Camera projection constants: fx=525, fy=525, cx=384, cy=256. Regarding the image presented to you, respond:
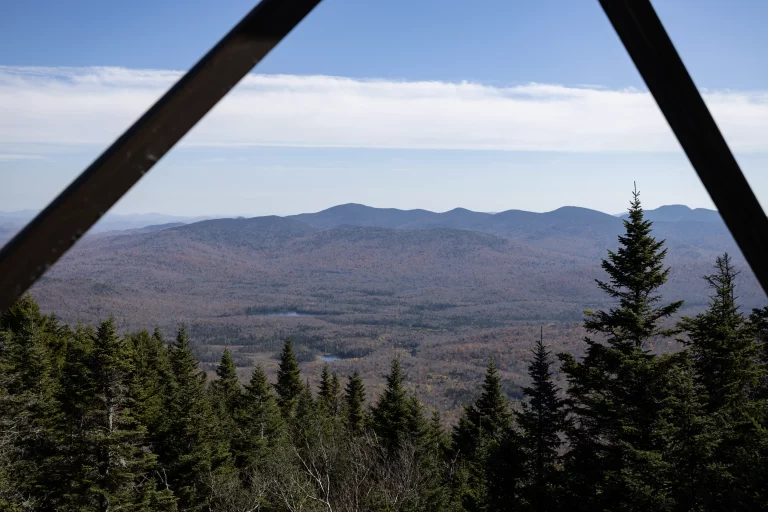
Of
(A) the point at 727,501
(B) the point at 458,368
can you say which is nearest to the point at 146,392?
(A) the point at 727,501

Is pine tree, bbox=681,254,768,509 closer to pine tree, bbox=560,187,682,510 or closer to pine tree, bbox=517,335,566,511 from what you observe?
pine tree, bbox=560,187,682,510

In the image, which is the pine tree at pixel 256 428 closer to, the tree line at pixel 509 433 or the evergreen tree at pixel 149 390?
the tree line at pixel 509 433

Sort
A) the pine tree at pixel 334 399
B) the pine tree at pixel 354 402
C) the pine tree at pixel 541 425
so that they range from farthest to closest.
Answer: the pine tree at pixel 334 399
the pine tree at pixel 354 402
the pine tree at pixel 541 425

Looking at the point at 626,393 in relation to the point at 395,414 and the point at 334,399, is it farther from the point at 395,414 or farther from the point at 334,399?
the point at 334,399

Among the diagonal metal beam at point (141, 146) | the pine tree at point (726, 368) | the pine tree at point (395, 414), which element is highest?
the diagonal metal beam at point (141, 146)

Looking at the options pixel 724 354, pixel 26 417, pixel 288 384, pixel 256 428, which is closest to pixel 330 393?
pixel 288 384

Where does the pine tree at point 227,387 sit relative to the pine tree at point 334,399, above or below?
above

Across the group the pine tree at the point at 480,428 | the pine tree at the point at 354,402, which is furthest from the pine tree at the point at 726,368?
the pine tree at the point at 354,402

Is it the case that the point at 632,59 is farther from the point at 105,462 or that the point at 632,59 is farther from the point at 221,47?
the point at 105,462
